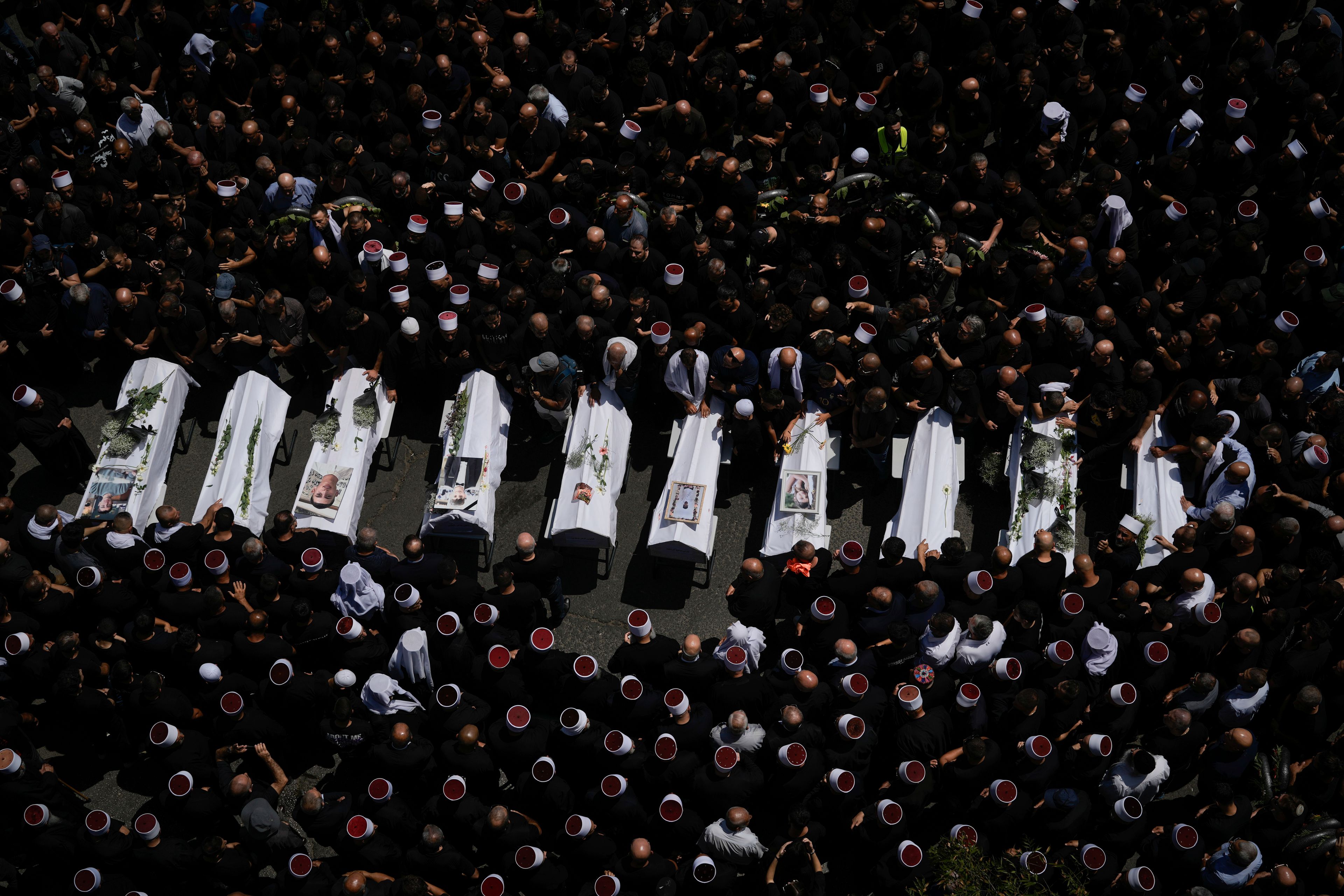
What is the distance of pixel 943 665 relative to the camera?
10938mm

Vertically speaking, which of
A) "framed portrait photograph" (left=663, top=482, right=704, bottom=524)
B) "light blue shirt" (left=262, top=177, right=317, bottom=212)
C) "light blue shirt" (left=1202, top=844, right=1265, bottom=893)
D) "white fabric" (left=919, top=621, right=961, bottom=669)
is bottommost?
"light blue shirt" (left=1202, top=844, right=1265, bottom=893)

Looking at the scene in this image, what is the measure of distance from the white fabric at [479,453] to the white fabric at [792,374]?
11.4 feet

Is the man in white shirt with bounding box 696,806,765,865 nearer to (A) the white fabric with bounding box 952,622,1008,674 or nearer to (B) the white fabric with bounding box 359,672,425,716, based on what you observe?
(A) the white fabric with bounding box 952,622,1008,674

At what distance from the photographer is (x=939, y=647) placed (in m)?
10.8

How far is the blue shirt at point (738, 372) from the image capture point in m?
12.8

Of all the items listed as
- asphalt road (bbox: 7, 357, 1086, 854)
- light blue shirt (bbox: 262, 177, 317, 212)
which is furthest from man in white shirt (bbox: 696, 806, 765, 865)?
light blue shirt (bbox: 262, 177, 317, 212)

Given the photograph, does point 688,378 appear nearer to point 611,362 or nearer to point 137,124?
point 611,362

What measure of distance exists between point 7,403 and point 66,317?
139 centimetres

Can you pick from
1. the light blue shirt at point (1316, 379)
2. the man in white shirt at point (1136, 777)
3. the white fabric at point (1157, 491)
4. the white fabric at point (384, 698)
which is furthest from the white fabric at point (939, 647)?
the light blue shirt at point (1316, 379)

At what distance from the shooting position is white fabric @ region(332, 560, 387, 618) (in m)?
11.4

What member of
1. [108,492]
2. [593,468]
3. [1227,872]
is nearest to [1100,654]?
[1227,872]

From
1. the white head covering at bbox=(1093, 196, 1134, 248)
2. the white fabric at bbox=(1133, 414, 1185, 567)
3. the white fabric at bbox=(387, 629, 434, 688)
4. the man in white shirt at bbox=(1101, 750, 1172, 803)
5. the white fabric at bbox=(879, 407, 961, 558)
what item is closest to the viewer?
the man in white shirt at bbox=(1101, 750, 1172, 803)

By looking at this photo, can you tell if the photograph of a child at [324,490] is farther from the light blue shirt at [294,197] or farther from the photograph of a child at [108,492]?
the light blue shirt at [294,197]

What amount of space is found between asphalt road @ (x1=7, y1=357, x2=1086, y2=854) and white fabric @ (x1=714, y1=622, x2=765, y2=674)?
57.6 inches
